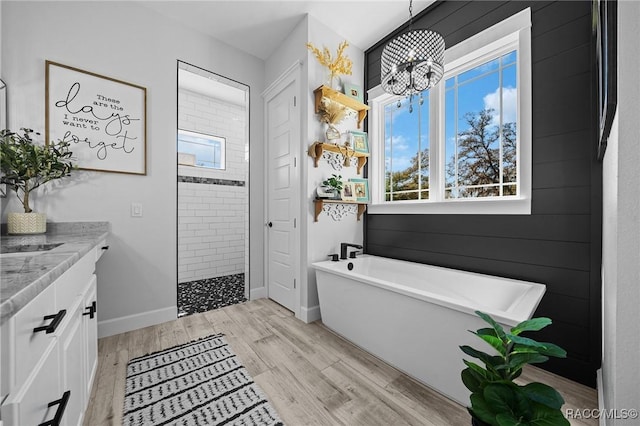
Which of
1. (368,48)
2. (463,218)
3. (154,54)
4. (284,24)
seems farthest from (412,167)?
(154,54)

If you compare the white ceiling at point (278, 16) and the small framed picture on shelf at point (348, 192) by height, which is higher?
the white ceiling at point (278, 16)

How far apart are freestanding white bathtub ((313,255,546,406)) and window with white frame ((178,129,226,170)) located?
276 centimetres

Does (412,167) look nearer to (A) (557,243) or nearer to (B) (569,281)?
(A) (557,243)

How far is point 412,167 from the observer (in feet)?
8.81

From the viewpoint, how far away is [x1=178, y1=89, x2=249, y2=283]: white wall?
382 cm

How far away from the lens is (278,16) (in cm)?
251

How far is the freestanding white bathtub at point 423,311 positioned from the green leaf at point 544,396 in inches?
17.9

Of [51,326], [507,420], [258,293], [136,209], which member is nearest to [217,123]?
[136,209]

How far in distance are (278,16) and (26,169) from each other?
2383 mm

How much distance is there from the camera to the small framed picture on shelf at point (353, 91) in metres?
2.71

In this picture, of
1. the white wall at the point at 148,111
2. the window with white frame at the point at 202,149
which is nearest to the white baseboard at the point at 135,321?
the white wall at the point at 148,111

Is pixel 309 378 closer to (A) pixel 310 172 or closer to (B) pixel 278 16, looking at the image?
(A) pixel 310 172

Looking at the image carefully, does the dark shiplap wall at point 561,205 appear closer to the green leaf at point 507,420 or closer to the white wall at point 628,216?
the white wall at point 628,216

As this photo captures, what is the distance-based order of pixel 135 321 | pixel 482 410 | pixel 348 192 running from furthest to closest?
pixel 348 192, pixel 135 321, pixel 482 410
